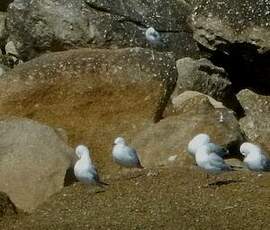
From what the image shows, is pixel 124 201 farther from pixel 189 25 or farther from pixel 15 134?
pixel 189 25

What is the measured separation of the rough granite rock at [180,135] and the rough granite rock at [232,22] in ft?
17.5

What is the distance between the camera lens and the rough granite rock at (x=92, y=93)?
19.6 meters

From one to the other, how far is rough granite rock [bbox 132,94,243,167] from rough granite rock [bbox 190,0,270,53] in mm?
5332

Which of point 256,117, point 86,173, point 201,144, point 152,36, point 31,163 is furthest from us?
point 152,36

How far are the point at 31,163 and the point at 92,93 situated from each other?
4.16 metres

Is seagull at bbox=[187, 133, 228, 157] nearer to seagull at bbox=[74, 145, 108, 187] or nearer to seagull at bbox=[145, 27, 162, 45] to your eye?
seagull at bbox=[74, 145, 108, 187]

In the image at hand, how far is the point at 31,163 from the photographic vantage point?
15977mm

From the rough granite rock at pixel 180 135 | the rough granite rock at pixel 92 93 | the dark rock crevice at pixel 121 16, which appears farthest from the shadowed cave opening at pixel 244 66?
the rough granite rock at pixel 180 135

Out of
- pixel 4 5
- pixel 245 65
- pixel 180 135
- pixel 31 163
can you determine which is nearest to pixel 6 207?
pixel 31 163

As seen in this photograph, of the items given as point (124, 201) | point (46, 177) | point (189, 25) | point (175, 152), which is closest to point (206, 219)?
point (124, 201)

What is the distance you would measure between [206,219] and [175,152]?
5.75 m

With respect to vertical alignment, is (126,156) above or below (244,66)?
above

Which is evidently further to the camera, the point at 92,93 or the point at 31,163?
the point at 92,93

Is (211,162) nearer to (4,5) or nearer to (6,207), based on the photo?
(6,207)
